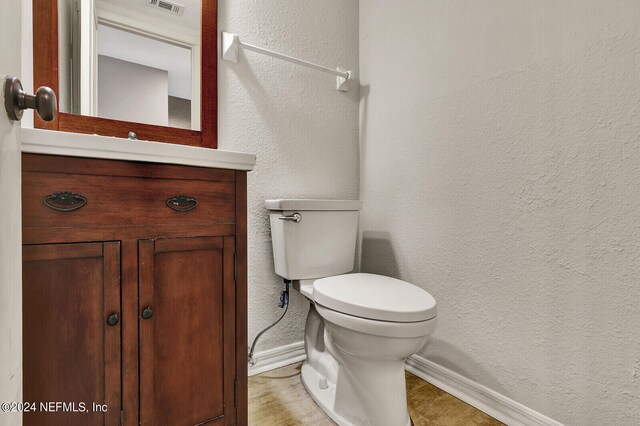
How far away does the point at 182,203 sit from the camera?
2.68 ft

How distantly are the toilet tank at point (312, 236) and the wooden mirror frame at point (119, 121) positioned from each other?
17.1 inches

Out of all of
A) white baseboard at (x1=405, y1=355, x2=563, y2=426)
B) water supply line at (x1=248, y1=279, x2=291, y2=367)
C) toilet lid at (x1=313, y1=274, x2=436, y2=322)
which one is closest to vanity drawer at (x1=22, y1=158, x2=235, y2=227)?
toilet lid at (x1=313, y1=274, x2=436, y2=322)

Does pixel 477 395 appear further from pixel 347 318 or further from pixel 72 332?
pixel 72 332

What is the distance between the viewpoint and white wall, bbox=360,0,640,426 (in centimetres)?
93

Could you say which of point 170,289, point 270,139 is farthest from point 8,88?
point 270,139

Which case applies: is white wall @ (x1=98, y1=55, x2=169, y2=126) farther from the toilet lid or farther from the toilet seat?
the toilet seat

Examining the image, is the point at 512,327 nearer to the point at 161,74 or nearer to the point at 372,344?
the point at 372,344

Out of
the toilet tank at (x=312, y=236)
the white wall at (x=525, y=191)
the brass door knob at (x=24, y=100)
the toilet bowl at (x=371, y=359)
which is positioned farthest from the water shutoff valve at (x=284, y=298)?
the brass door knob at (x=24, y=100)

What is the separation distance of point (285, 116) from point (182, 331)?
43.6 inches

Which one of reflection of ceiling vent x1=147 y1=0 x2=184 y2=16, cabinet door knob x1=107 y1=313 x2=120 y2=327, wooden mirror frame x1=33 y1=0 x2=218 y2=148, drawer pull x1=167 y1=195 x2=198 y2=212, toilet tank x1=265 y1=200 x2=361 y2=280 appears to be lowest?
cabinet door knob x1=107 y1=313 x2=120 y2=327

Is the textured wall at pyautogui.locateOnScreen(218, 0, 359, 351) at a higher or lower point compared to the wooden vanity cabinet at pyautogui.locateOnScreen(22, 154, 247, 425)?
higher

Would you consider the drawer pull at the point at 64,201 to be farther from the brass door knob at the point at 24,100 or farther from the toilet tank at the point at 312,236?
the toilet tank at the point at 312,236

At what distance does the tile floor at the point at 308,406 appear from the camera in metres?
1.15

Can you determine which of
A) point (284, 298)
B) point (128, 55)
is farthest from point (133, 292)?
point (128, 55)
